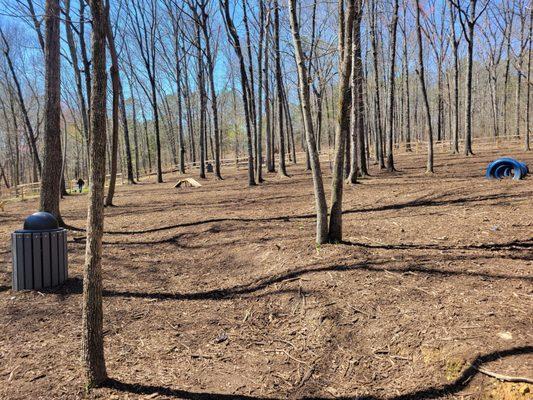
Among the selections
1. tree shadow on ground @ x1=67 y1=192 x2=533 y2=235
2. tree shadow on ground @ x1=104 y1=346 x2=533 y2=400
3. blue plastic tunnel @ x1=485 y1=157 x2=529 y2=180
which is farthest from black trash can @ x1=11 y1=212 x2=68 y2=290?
blue plastic tunnel @ x1=485 y1=157 x2=529 y2=180

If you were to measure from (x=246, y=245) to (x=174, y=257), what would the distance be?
1.28 m

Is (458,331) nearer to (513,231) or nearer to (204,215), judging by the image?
(513,231)

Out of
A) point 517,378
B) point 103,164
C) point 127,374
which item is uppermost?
point 103,164

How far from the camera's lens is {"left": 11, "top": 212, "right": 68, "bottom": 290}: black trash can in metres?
4.91

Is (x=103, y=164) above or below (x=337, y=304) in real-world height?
above

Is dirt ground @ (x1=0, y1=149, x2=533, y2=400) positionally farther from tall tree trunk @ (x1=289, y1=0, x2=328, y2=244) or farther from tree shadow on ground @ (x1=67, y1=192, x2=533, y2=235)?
tall tree trunk @ (x1=289, y1=0, x2=328, y2=244)

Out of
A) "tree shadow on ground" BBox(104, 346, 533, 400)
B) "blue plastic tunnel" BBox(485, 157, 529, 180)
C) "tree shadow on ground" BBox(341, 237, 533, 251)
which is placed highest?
"blue plastic tunnel" BBox(485, 157, 529, 180)

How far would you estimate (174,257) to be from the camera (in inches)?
260

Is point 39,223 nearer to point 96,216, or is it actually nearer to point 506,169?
point 96,216

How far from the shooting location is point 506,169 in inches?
395

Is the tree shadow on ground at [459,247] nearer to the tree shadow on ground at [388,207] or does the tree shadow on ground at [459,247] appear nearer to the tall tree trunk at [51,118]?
the tree shadow on ground at [388,207]

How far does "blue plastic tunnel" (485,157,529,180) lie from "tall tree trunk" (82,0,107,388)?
9144mm

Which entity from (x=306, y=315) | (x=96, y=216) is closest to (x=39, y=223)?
(x=96, y=216)

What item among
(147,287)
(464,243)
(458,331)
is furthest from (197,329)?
(464,243)
